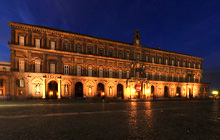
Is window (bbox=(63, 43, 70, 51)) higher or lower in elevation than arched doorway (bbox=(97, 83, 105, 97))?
higher

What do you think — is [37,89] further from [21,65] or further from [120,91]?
[120,91]

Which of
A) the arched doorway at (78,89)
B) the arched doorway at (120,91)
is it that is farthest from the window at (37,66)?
the arched doorway at (120,91)

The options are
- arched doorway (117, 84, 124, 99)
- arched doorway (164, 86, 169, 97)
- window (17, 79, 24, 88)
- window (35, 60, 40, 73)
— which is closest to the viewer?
window (17, 79, 24, 88)

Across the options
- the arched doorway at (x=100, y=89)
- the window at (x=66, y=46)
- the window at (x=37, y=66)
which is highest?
the window at (x=66, y=46)

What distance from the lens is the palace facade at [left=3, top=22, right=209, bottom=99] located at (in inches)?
976

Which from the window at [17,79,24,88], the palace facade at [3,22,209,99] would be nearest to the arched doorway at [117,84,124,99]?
the palace facade at [3,22,209,99]

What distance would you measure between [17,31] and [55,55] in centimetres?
883

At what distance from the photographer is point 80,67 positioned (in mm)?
30094

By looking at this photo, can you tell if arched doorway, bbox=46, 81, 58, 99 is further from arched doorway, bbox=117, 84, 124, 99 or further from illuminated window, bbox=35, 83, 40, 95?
arched doorway, bbox=117, 84, 124, 99

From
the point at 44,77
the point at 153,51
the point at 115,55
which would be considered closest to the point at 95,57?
the point at 115,55

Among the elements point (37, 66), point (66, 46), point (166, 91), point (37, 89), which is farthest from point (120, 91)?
point (37, 66)

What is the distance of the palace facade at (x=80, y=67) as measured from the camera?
2478cm

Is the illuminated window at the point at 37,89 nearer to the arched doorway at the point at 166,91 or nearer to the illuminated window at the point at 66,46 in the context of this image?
the illuminated window at the point at 66,46

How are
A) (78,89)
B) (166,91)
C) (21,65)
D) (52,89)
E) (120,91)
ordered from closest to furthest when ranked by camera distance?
(21,65) → (52,89) → (78,89) → (120,91) → (166,91)
